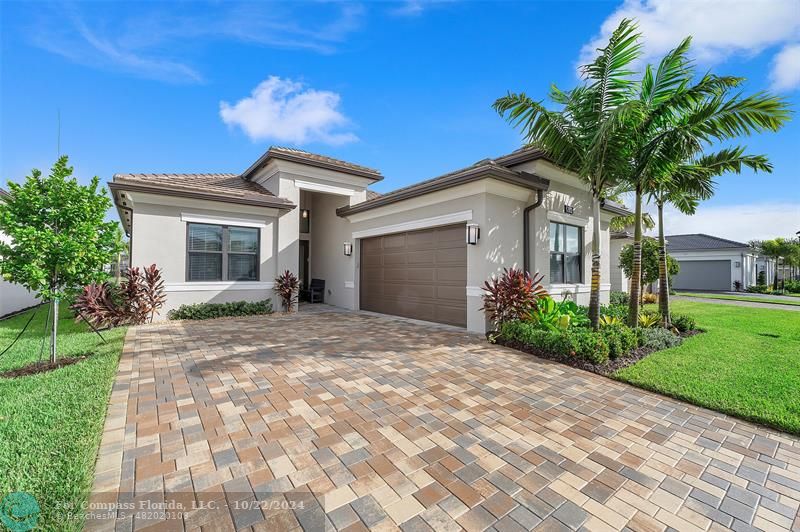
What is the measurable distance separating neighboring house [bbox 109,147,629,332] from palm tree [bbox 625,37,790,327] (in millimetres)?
2256

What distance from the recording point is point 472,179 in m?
7.73

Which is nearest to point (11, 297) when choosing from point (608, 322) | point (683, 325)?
point (608, 322)

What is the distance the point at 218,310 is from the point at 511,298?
8.35 meters

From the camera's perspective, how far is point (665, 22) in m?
6.77

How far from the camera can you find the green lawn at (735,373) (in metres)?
Result: 3.96

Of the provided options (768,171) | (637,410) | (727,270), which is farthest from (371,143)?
(727,270)

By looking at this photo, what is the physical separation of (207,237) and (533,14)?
35.3 ft

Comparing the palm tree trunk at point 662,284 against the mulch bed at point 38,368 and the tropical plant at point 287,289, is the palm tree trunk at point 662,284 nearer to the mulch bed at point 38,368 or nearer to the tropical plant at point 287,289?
the tropical plant at point 287,289

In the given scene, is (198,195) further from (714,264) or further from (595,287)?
(714,264)

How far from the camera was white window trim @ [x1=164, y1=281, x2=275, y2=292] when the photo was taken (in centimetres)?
966

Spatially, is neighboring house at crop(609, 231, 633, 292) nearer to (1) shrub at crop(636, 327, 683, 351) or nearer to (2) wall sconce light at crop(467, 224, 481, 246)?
(1) shrub at crop(636, 327, 683, 351)

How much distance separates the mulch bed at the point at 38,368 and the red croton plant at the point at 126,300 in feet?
11.1

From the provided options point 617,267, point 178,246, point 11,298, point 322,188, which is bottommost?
point 11,298

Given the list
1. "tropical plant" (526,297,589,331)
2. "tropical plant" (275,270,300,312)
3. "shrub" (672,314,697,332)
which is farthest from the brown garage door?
"shrub" (672,314,697,332)
